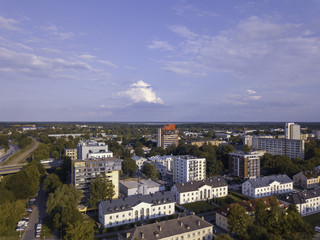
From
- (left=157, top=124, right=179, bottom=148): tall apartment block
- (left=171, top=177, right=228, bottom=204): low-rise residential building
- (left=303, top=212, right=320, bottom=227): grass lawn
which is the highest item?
(left=157, top=124, right=179, bottom=148): tall apartment block

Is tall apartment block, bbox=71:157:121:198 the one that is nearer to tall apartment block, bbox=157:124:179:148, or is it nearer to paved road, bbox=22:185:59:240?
paved road, bbox=22:185:59:240

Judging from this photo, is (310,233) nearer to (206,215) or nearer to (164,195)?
(206,215)

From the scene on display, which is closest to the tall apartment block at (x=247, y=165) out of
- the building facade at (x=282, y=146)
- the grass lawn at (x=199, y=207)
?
the grass lawn at (x=199, y=207)

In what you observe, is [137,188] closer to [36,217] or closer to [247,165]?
[36,217]

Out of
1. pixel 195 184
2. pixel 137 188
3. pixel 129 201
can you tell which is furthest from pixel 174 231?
pixel 137 188

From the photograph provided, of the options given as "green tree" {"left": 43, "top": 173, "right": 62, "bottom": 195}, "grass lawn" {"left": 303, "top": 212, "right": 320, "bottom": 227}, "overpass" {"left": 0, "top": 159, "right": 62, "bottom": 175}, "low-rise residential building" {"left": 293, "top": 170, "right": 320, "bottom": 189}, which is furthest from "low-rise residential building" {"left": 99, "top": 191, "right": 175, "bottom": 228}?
"overpass" {"left": 0, "top": 159, "right": 62, "bottom": 175}

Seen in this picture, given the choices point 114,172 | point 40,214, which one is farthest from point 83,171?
point 40,214
